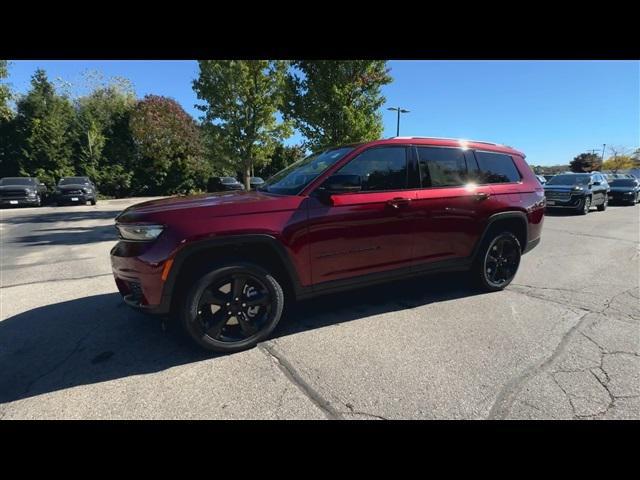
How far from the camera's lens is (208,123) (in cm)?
1222

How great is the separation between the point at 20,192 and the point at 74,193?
2.39 metres

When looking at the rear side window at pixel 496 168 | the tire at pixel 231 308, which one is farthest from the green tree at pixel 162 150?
the tire at pixel 231 308

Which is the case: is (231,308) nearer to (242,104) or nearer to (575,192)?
(242,104)

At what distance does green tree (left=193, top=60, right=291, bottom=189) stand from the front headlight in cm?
944

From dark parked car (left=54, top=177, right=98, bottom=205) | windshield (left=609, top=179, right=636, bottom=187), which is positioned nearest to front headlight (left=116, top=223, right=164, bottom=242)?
dark parked car (left=54, top=177, right=98, bottom=205)

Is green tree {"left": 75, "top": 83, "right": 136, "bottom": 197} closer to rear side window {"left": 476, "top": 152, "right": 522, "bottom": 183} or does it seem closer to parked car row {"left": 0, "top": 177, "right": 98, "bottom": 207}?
parked car row {"left": 0, "top": 177, "right": 98, "bottom": 207}

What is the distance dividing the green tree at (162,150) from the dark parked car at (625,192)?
27.0m

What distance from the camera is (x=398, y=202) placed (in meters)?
3.47

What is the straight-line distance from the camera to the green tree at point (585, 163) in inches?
2275

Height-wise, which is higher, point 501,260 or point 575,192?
point 575,192

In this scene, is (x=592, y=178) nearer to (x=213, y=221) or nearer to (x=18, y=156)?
A: (x=213, y=221)

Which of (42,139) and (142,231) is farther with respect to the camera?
(42,139)

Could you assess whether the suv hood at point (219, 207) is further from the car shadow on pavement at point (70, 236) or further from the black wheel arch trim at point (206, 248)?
the car shadow on pavement at point (70, 236)

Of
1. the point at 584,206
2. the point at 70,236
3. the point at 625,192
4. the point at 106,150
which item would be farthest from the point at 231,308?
the point at 106,150
